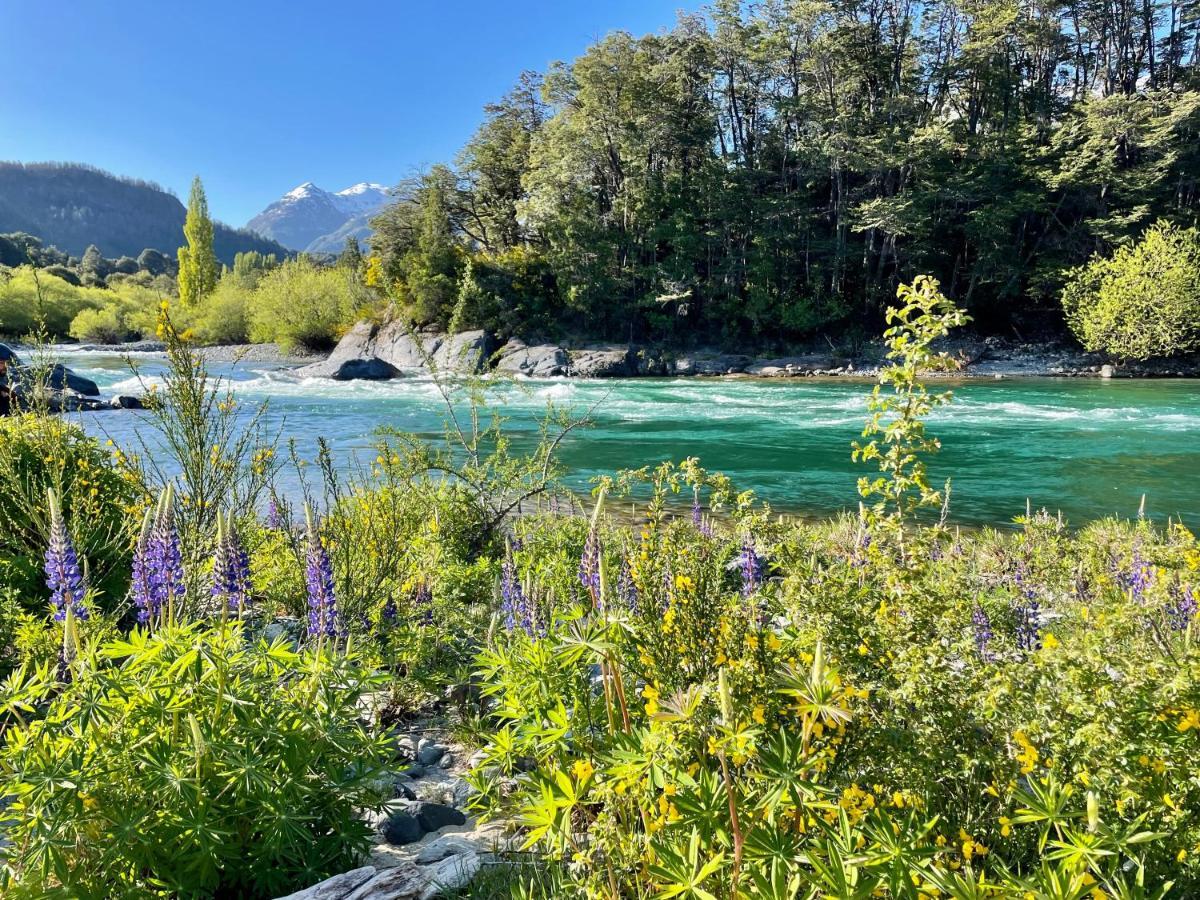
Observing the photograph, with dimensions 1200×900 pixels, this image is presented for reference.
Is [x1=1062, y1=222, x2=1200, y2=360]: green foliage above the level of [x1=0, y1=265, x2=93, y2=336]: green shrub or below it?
below

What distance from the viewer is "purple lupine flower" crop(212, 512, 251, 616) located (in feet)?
8.32

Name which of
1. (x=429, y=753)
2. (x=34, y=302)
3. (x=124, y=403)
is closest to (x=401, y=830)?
(x=429, y=753)

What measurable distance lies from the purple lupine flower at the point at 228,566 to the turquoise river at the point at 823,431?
161 inches

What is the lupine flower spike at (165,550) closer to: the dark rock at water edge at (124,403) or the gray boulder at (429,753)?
the gray boulder at (429,753)

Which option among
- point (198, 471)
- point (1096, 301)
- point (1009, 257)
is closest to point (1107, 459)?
point (198, 471)

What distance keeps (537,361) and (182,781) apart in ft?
112

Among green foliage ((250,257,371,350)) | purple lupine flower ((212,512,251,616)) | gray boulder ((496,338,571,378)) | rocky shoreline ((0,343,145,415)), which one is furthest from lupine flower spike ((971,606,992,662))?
green foliage ((250,257,371,350))

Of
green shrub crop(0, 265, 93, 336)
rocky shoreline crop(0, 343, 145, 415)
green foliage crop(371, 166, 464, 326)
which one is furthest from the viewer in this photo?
green shrub crop(0, 265, 93, 336)

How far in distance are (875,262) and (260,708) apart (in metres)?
43.6

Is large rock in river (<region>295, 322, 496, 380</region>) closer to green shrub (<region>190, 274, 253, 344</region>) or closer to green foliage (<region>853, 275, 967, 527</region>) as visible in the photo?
green shrub (<region>190, 274, 253, 344</region>)

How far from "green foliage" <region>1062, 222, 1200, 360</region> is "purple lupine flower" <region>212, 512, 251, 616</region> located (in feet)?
120

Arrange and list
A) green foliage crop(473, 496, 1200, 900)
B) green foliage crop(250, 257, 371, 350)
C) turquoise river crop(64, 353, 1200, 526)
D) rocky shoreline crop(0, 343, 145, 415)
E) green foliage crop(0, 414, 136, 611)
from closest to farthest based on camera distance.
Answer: green foliage crop(473, 496, 1200, 900) < green foliage crop(0, 414, 136, 611) < rocky shoreline crop(0, 343, 145, 415) < turquoise river crop(64, 353, 1200, 526) < green foliage crop(250, 257, 371, 350)

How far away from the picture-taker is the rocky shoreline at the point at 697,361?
1256 inches

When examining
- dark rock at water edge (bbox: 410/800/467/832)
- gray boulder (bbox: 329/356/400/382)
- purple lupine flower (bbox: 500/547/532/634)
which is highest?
gray boulder (bbox: 329/356/400/382)
